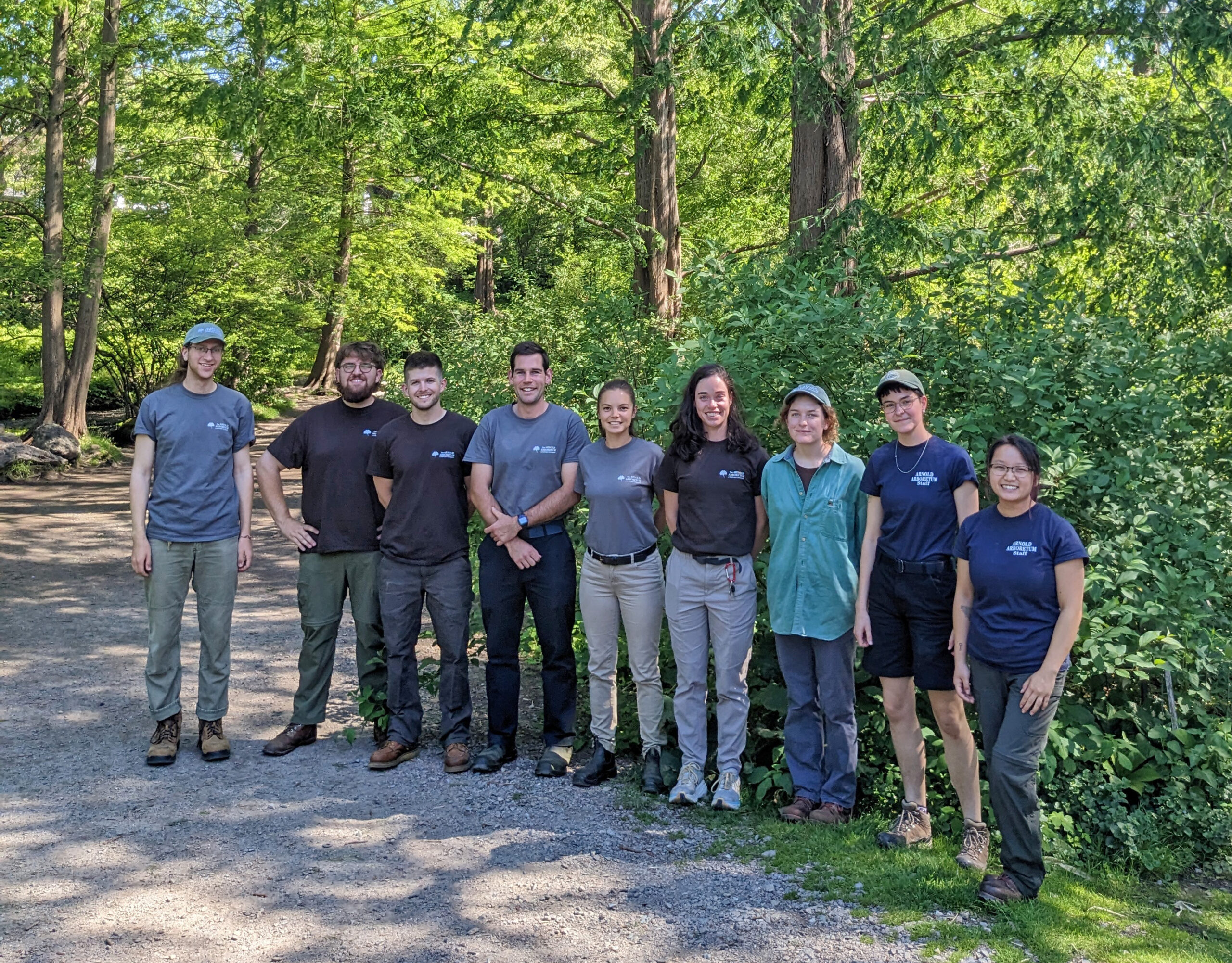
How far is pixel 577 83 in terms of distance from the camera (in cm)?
1392

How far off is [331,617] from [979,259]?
4.22 metres

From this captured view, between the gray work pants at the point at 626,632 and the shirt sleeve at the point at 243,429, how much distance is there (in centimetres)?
184

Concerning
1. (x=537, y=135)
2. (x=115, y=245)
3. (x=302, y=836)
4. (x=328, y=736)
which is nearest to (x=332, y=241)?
(x=115, y=245)

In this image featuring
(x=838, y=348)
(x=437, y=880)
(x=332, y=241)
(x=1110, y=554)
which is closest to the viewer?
(x=437, y=880)

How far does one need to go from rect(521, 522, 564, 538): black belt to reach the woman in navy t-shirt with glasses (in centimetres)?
198

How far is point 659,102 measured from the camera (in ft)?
41.3

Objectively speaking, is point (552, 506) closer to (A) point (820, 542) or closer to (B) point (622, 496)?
(B) point (622, 496)

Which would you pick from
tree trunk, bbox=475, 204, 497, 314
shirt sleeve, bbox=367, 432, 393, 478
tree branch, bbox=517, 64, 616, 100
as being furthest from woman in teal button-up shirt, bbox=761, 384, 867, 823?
tree trunk, bbox=475, 204, 497, 314

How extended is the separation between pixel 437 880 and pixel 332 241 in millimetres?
20018

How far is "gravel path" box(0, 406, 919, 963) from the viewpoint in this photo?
150 inches

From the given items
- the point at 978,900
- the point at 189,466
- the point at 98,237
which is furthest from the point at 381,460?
the point at 98,237

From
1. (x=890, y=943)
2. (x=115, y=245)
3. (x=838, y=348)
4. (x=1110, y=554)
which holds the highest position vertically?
(x=115, y=245)

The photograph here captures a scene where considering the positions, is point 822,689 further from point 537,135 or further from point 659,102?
point 537,135

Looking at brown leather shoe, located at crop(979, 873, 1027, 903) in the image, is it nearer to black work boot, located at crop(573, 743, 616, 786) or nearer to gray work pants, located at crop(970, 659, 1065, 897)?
gray work pants, located at crop(970, 659, 1065, 897)
